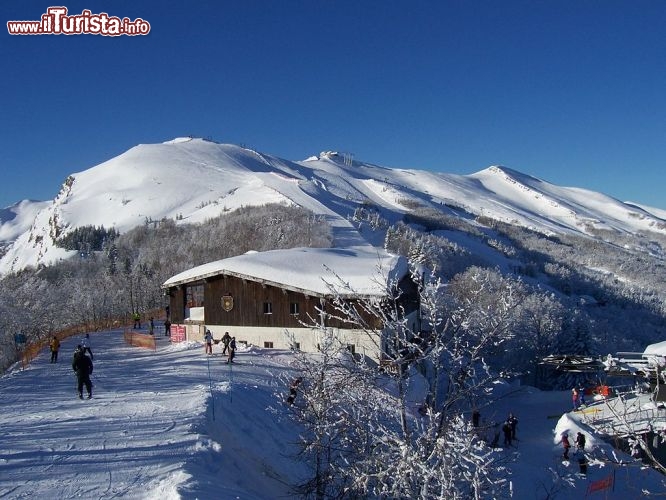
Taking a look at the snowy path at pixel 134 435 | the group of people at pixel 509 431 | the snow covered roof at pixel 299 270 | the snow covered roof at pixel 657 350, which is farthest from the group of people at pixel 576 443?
the snowy path at pixel 134 435

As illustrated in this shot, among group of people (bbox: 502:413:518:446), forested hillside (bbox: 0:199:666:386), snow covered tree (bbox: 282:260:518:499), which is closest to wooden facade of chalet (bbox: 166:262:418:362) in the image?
group of people (bbox: 502:413:518:446)

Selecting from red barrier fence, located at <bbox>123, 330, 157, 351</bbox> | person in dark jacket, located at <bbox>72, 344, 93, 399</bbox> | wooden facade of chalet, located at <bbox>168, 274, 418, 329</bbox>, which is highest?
wooden facade of chalet, located at <bbox>168, 274, 418, 329</bbox>

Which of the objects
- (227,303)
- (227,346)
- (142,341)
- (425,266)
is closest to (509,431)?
(227,346)

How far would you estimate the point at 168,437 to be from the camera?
12.4m

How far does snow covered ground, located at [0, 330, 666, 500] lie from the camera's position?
9.98 meters

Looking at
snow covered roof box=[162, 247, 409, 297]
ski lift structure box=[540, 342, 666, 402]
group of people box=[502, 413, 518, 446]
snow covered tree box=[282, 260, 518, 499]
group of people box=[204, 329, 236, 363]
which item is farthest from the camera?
snow covered roof box=[162, 247, 409, 297]

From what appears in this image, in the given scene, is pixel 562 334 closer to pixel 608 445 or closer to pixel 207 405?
pixel 608 445

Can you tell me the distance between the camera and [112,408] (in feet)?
49.0

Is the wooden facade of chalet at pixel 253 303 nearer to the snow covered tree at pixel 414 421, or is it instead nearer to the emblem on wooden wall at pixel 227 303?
the emblem on wooden wall at pixel 227 303

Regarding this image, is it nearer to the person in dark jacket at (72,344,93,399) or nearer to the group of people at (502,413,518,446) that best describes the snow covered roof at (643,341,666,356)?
the group of people at (502,413,518,446)

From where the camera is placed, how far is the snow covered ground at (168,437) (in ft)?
32.7

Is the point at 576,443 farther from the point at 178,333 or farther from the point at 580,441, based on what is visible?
the point at 178,333

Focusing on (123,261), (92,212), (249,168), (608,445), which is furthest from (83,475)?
(249,168)

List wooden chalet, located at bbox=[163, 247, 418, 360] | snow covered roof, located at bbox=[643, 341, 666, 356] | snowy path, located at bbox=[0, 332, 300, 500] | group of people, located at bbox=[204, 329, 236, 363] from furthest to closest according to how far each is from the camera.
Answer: wooden chalet, located at bbox=[163, 247, 418, 360] < group of people, located at bbox=[204, 329, 236, 363] < snow covered roof, located at bbox=[643, 341, 666, 356] < snowy path, located at bbox=[0, 332, 300, 500]
